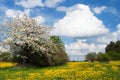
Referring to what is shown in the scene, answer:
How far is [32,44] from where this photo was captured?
52.7 meters

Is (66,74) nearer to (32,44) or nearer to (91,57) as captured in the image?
(32,44)

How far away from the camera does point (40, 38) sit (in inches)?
2138

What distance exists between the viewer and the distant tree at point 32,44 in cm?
5103

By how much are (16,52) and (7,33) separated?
3992 mm

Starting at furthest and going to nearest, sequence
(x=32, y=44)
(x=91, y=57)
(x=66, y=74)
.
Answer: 1. (x=91, y=57)
2. (x=32, y=44)
3. (x=66, y=74)

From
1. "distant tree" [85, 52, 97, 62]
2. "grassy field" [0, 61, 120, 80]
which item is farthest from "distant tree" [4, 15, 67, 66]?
"distant tree" [85, 52, 97, 62]

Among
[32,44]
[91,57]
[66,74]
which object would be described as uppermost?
[91,57]

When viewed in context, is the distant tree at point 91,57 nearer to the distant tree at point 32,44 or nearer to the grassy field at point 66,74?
the distant tree at point 32,44

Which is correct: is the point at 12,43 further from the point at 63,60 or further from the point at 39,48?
the point at 63,60

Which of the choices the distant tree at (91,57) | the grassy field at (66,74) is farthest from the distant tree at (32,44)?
the distant tree at (91,57)

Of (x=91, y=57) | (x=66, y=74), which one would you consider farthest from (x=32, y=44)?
(x=91, y=57)

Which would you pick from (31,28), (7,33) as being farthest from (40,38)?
(7,33)

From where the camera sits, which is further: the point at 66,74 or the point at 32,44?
the point at 32,44

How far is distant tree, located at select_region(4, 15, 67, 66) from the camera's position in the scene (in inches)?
2009
